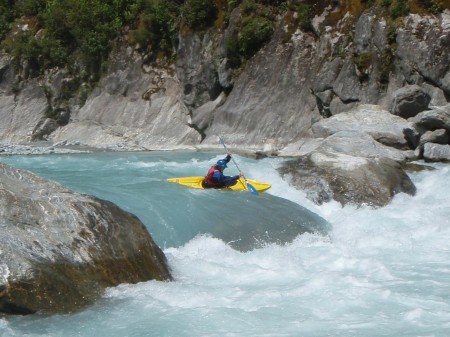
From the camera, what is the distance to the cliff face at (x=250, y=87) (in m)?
20.3

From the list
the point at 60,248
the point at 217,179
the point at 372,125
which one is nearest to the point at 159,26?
the point at 372,125

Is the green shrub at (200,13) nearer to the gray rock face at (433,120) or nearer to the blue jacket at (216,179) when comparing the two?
the gray rock face at (433,120)

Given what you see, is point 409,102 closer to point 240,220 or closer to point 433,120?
point 433,120

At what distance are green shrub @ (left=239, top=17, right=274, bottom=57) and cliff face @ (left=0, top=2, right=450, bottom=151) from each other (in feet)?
1.07

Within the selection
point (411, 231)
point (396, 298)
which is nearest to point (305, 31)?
point (411, 231)

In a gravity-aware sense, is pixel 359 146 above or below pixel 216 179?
above

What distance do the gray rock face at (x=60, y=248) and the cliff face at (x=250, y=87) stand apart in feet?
43.3

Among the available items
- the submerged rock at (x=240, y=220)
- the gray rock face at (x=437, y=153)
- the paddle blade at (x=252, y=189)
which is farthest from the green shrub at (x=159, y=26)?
the submerged rock at (x=240, y=220)

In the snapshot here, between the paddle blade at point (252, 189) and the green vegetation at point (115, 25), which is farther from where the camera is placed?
the green vegetation at point (115, 25)

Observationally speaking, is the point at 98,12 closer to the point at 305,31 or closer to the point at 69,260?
the point at 305,31

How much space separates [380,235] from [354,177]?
247cm

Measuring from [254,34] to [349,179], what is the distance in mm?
12517

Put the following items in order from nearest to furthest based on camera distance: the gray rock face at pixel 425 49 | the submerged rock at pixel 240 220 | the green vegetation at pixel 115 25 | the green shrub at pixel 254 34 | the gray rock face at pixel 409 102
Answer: the submerged rock at pixel 240 220 → the gray rock face at pixel 409 102 → the gray rock face at pixel 425 49 → the green shrub at pixel 254 34 → the green vegetation at pixel 115 25

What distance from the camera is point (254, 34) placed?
23.8 meters
